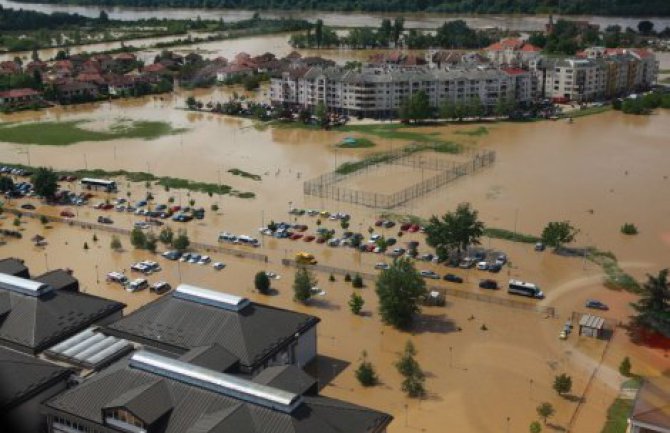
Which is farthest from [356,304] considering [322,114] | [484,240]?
[322,114]

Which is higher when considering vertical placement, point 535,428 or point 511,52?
point 511,52

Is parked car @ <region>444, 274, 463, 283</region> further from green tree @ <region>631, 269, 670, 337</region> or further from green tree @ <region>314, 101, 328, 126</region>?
green tree @ <region>314, 101, 328, 126</region>

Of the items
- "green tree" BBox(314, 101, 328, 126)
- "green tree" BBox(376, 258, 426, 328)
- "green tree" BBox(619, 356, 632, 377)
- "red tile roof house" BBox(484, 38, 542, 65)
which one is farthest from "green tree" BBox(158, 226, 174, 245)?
"red tile roof house" BBox(484, 38, 542, 65)

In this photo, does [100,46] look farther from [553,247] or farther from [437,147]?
[553,247]

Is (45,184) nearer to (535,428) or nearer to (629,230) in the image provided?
(629,230)

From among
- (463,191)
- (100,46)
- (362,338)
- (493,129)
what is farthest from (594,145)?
(100,46)

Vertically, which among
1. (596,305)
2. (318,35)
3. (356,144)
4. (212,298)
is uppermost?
(318,35)
